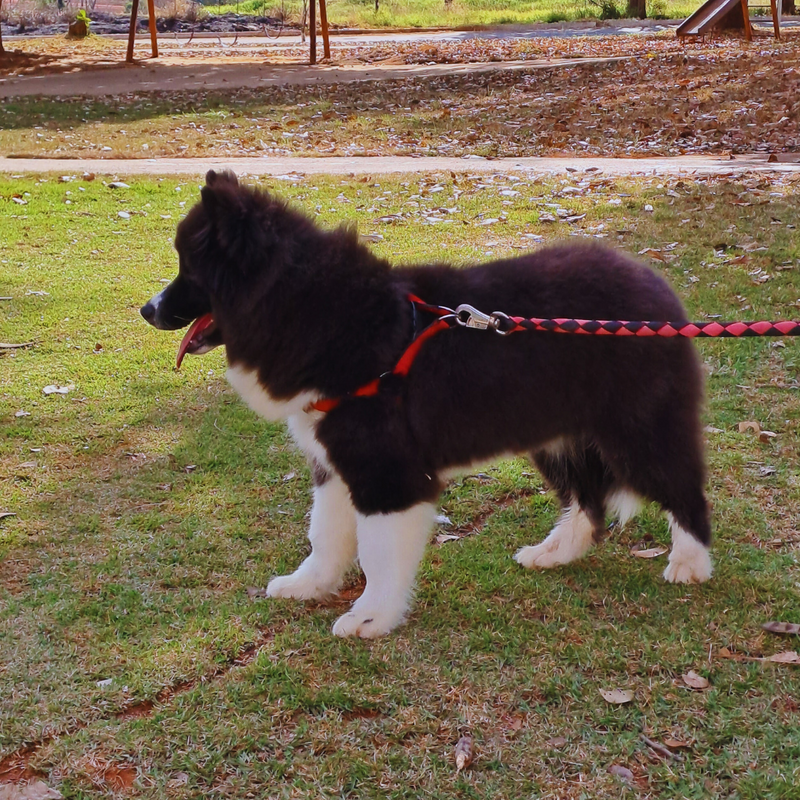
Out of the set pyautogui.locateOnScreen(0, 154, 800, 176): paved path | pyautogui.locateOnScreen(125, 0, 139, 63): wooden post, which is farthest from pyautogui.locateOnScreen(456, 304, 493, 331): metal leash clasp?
pyautogui.locateOnScreen(125, 0, 139, 63): wooden post

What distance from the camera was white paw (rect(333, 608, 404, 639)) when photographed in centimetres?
338

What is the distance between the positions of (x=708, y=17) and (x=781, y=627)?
21.8 m

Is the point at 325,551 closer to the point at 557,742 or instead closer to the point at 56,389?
the point at 557,742

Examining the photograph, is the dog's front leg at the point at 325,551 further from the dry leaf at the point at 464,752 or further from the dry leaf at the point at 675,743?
the dry leaf at the point at 675,743

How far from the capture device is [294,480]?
466 cm

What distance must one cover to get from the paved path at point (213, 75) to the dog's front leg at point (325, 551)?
621 inches

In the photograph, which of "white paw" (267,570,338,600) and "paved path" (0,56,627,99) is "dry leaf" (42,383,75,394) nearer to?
"white paw" (267,570,338,600)

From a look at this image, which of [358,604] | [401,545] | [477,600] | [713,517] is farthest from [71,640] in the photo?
[713,517]

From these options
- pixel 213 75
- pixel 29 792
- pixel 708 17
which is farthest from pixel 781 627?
pixel 708 17

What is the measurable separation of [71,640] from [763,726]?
8.06 feet

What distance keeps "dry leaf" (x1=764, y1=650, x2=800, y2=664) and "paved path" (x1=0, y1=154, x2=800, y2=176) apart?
7695 millimetres

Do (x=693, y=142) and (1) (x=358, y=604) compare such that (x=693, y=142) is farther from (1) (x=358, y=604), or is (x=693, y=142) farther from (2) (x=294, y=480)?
(1) (x=358, y=604)

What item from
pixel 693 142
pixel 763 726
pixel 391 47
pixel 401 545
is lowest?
pixel 763 726

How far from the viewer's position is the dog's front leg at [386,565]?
3275 millimetres
